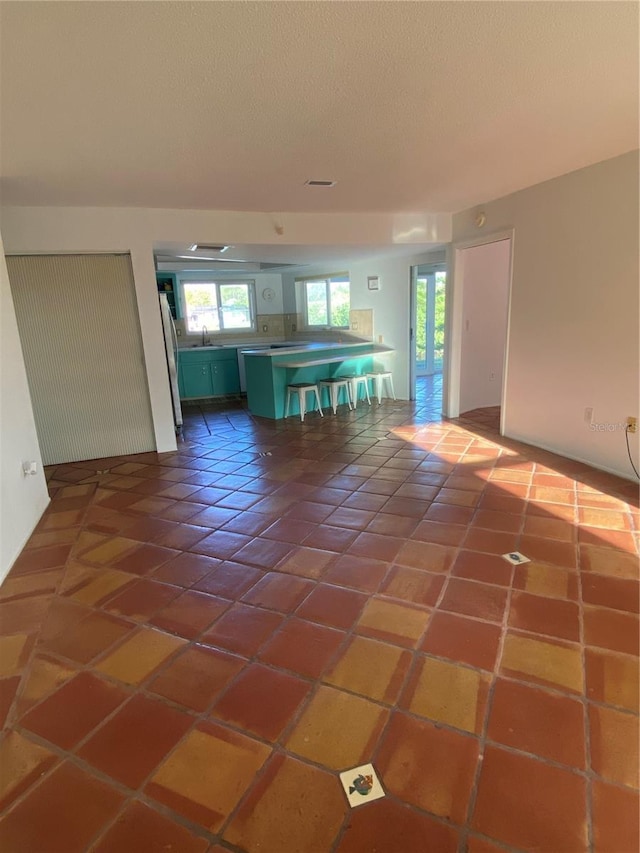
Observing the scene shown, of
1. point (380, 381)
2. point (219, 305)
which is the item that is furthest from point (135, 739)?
point (219, 305)

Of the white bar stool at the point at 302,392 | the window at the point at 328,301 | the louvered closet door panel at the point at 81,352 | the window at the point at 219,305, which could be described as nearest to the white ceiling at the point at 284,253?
the window at the point at 328,301

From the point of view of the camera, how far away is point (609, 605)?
79.9 inches

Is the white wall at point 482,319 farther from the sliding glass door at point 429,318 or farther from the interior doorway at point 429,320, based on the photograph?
the sliding glass door at point 429,318

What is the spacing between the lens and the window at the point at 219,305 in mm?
8023

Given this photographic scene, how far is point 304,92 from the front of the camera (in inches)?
85.4

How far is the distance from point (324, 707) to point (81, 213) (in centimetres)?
442

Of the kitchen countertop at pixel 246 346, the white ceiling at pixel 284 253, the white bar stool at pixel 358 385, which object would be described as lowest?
the white bar stool at pixel 358 385

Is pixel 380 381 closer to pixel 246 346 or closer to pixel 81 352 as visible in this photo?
pixel 246 346

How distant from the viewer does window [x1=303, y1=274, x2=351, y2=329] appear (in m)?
7.84

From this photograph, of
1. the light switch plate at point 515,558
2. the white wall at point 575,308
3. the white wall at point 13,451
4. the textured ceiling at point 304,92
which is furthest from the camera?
the white wall at point 575,308

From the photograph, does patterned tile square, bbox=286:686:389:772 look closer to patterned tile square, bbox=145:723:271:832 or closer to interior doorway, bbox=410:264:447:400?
patterned tile square, bbox=145:723:271:832

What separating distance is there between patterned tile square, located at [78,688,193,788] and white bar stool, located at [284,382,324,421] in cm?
435

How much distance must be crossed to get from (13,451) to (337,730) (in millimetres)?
2528

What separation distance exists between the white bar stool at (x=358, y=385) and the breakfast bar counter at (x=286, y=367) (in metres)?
0.26
